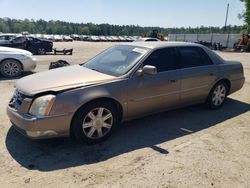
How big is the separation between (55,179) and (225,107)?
442 centimetres

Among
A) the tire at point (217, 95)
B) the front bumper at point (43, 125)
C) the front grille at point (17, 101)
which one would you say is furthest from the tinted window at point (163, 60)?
the front grille at point (17, 101)

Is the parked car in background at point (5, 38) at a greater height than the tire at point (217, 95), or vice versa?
the parked car in background at point (5, 38)

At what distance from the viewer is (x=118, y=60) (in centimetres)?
485

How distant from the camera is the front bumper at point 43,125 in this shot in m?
3.63

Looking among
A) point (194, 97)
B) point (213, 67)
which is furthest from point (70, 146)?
point (213, 67)

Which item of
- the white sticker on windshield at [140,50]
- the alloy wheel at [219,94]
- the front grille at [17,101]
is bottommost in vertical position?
→ the alloy wheel at [219,94]

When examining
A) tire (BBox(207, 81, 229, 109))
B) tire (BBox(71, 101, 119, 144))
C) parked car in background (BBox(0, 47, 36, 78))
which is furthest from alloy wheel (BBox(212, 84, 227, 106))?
parked car in background (BBox(0, 47, 36, 78))

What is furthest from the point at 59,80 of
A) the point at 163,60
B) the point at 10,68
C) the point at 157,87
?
the point at 10,68

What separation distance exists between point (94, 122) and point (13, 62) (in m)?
6.19

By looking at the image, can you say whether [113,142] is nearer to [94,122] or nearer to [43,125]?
[94,122]

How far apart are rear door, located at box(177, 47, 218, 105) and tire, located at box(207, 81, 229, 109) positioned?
0.20 meters

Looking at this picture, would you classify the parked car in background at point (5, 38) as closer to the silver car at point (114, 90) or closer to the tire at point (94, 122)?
the silver car at point (114, 90)

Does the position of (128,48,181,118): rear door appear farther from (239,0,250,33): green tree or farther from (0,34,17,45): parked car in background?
(239,0,250,33): green tree

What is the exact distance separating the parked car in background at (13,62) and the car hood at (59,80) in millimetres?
5010
